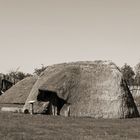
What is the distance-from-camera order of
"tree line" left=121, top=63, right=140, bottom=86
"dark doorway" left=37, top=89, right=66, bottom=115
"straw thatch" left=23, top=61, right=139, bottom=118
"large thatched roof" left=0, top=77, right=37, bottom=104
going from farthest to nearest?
"tree line" left=121, top=63, right=140, bottom=86 < "large thatched roof" left=0, top=77, right=37, bottom=104 < "dark doorway" left=37, top=89, right=66, bottom=115 < "straw thatch" left=23, top=61, right=139, bottom=118

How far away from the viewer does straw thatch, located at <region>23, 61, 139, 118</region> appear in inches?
1391

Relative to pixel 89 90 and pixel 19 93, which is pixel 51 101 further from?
pixel 19 93

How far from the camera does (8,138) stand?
17.7m

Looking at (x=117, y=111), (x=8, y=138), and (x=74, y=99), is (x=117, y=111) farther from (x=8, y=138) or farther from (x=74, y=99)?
(x=8, y=138)

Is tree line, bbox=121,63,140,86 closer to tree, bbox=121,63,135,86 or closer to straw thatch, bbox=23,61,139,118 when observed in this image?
tree, bbox=121,63,135,86

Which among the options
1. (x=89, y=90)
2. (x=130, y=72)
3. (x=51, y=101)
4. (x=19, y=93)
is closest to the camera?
(x=89, y=90)

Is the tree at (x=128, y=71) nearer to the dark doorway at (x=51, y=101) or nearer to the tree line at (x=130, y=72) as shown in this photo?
the tree line at (x=130, y=72)

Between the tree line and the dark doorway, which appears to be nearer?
the dark doorway

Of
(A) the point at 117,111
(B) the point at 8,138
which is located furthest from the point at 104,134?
(A) the point at 117,111

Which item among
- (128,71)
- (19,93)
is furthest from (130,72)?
(19,93)

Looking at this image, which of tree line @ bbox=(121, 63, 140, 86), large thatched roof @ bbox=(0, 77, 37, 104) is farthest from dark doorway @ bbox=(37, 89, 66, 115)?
tree line @ bbox=(121, 63, 140, 86)

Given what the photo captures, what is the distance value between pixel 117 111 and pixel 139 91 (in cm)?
A: 2799

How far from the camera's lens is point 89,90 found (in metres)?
36.6

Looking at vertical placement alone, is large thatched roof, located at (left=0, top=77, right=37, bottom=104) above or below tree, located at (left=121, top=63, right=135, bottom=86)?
below
